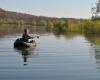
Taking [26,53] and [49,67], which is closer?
[49,67]

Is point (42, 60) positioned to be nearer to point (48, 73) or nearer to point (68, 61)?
point (68, 61)

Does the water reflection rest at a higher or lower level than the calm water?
higher

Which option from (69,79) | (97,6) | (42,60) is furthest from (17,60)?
(97,6)

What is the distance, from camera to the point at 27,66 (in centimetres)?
2123

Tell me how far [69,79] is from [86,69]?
320 cm

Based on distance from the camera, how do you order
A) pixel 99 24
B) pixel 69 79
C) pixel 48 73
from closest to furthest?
1. pixel 69 79
2. pixel 48 73
3. pixel 99 24

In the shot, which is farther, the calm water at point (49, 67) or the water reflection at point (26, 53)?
the water reflection at point (26, 53)

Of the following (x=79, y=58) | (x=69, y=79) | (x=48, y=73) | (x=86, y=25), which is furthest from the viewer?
(x=86, y=25)

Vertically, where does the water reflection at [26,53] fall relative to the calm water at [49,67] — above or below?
above

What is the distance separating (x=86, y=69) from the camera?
20328 millimetres

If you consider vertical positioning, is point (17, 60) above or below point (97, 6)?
below

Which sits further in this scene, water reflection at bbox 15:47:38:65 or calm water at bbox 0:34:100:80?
water reflection at bbox 15:47:38:65

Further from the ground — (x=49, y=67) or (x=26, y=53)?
(x=26, y=53)

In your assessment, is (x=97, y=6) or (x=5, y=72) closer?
(x=5, y=72)
